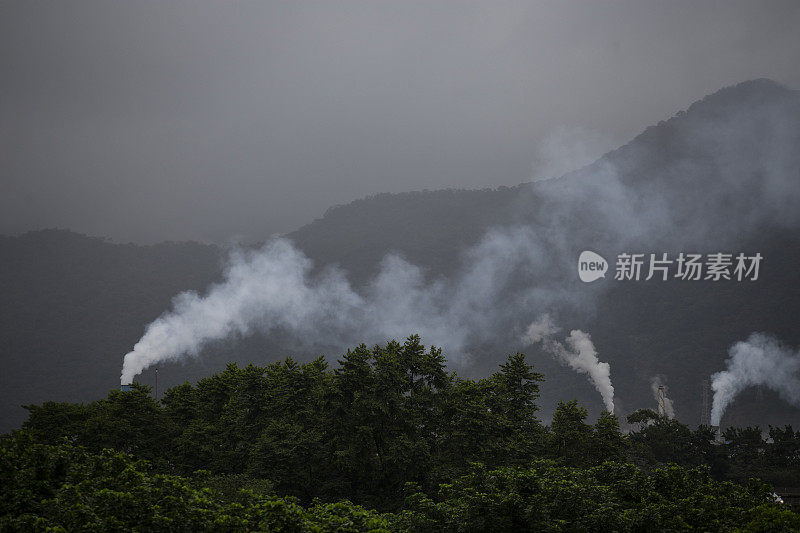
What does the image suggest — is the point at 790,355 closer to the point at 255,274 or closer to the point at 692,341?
the point at 692,341

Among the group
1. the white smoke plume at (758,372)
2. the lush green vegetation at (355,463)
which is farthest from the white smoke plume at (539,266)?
the lush green vegetation at (355,463)

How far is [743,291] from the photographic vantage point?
13638cm

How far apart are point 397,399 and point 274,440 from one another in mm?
7046

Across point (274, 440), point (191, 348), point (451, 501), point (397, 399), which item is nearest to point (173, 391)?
point (274, 440)

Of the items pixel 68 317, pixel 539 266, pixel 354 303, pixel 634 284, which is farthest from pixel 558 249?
pixel 68 317

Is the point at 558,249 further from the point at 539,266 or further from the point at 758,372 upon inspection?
the point at 758,372

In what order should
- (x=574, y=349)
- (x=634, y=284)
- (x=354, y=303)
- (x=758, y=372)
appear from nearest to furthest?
1. (x=758, y=372)
2. (x=574, y=349)
3. (x=634, y=284)
4. (x=354, y=303)

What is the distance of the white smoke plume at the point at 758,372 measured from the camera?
4543 inches

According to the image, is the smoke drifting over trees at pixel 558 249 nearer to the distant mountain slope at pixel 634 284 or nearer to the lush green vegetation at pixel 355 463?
the distant mountain slope at pixel 634 284

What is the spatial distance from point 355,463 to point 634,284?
137 metres

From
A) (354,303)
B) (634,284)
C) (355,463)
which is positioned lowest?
(355,463)

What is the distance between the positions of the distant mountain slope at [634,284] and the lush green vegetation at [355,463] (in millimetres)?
101039

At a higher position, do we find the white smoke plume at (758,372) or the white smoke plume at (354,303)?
the white smoke plume at (354,303)

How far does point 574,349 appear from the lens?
147 m
